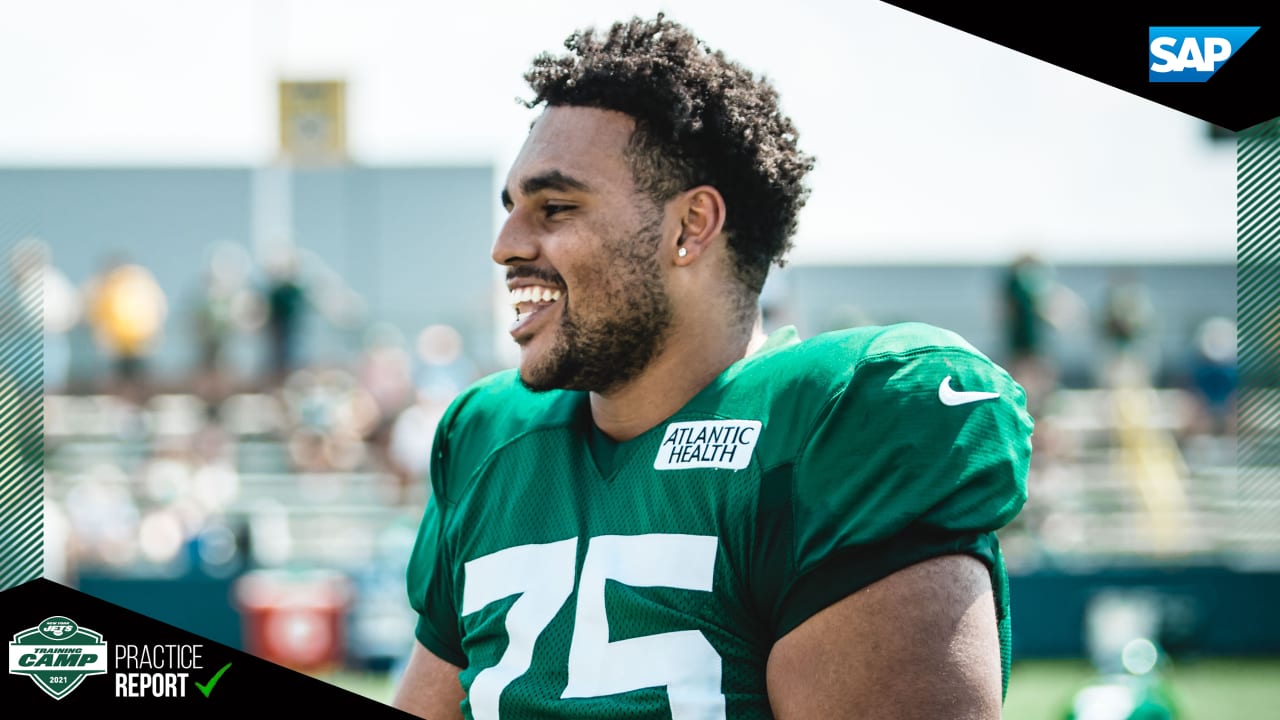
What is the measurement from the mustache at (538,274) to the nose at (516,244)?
13mm

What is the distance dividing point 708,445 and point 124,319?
10.6m

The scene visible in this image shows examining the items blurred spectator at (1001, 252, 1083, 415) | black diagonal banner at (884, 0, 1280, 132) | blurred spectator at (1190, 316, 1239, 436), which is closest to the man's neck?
black diagonal banner at (884, 0, 1280, 132)

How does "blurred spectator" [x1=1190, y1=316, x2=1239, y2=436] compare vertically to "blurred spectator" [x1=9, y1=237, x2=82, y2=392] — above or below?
below

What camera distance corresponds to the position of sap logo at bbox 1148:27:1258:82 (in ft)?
11.2

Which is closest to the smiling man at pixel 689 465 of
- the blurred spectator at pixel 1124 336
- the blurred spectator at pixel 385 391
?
the blurred spectator at pixel 385 391

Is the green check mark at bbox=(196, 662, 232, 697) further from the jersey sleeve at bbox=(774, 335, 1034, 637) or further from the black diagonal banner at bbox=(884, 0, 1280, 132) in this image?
the black diagonal banner at bbox=(884, 0, 1280, 132)

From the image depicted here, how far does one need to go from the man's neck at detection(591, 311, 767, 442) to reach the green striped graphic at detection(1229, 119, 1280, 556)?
2.22 m

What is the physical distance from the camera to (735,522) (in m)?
2.02

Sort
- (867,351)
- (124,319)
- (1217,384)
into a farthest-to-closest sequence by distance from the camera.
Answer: (1217,384)
(124,319)
(867,351)

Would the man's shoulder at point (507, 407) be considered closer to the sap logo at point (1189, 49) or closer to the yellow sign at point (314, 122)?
the sap logo at point (1189, 49)

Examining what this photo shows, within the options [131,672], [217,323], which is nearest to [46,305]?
[217,323]

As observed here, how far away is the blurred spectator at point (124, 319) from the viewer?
11.7 meters

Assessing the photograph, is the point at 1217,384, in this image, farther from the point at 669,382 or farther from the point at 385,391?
the point at 669,382

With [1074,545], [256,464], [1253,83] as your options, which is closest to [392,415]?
[256,464]
